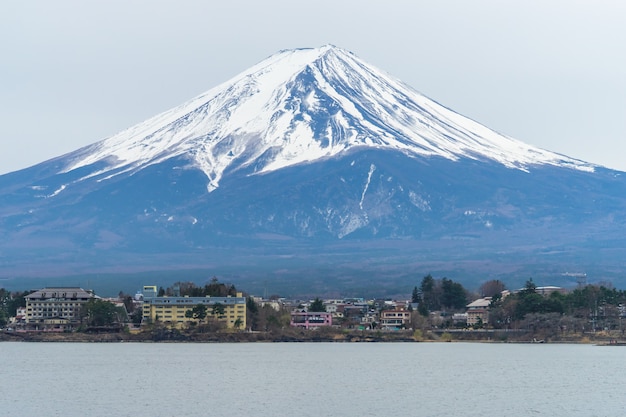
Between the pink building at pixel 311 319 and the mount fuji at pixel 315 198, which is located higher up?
the mount fuji at pixel 315 198

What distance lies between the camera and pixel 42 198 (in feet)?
526

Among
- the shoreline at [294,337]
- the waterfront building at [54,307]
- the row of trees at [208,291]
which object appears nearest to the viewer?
the shoreline at [294,337]

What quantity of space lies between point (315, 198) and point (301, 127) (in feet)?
57.5

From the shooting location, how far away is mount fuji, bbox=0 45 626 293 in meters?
133

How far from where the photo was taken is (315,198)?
157250 millimetres

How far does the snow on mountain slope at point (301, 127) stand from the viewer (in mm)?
167125

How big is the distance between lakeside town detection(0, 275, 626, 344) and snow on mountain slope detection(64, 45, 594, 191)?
74237 mm
